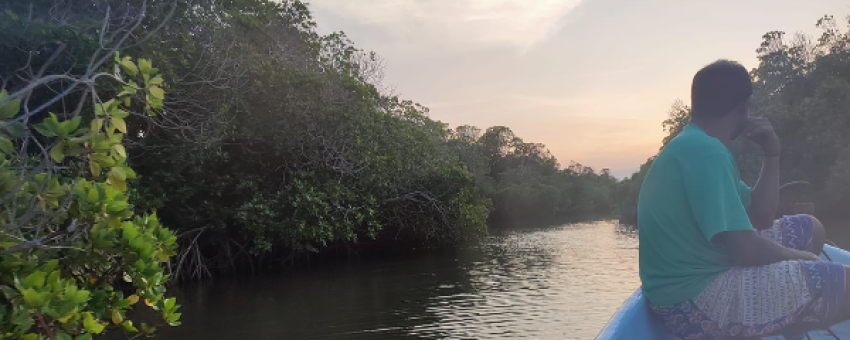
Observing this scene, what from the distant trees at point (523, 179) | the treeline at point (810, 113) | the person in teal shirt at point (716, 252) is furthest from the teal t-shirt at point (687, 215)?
the distant trees at point (523, 179)

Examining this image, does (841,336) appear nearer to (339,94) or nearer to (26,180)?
(26,180)

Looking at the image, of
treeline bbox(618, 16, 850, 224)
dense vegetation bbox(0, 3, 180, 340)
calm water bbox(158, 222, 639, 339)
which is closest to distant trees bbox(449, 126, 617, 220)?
treeline bbox(618, 16, 850, 224)

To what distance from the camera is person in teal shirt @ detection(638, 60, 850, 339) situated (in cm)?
212

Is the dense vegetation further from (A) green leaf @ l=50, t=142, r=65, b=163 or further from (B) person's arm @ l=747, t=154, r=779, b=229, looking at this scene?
(B) person's arm @ l=747, t=154, r=779, b=229

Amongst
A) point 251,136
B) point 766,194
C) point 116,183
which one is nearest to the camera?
point 116,183

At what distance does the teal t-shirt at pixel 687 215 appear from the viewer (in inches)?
83.0

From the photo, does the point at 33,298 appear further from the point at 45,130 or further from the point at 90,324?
the point at 45,130

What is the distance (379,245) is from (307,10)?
8.20 metres

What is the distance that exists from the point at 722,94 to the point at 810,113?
2491cm

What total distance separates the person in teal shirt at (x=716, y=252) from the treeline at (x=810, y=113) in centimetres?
2195

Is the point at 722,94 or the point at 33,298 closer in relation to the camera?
the point at 33,298

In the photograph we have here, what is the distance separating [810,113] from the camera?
22.9 metres

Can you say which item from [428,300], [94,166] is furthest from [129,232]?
[428,300]

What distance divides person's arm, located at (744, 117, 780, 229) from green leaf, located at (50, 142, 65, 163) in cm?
277
